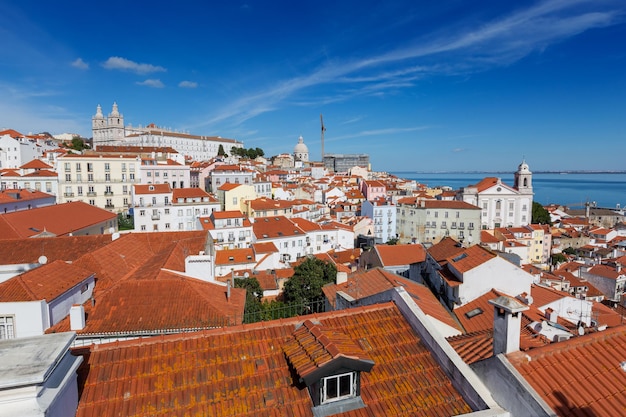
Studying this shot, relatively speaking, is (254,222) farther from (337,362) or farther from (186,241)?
(337,362)

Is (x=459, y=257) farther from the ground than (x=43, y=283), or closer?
closer

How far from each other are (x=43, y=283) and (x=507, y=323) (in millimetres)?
11477

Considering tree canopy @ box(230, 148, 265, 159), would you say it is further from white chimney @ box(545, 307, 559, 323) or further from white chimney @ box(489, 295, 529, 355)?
white chimney @ box(489, 295, 529, 355)

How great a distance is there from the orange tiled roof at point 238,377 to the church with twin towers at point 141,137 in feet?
332

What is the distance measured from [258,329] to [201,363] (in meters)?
0.89

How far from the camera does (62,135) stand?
13262 centimetres

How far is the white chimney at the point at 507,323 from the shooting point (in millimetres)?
4730

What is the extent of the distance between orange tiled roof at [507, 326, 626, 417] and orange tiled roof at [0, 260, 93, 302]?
10940mm

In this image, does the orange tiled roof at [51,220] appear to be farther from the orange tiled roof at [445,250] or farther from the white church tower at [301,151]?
the white church tower at [301,151]

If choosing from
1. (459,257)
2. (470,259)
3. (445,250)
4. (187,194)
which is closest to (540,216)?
(445,250)

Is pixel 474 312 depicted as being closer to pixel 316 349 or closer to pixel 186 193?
pixel 316 349

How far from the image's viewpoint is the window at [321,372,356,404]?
4.18 m

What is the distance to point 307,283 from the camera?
25266 mm

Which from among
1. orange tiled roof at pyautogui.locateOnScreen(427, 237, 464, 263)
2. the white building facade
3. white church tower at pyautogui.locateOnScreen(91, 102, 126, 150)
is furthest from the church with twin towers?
orange tiled roof at pyautogui.locateOnScreen(427, 237, 464, 263)
